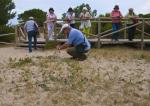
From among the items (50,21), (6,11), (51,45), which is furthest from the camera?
(6,11)

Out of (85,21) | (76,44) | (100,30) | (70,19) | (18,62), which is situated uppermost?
(70,19)

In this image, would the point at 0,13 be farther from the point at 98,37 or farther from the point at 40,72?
the point at 40,72

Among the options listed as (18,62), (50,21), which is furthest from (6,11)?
(18,62)

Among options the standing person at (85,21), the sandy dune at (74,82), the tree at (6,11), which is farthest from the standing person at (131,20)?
the tree at (6,11)

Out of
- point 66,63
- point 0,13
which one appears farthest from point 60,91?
point 0,13

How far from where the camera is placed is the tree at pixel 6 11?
31906mm

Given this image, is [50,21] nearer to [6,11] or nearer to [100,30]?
[100,30]

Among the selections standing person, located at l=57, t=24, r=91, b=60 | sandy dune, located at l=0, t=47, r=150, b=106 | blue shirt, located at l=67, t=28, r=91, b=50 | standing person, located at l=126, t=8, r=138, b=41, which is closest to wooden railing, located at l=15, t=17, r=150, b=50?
standing person, located at l=126, t=8, r=138, b=41

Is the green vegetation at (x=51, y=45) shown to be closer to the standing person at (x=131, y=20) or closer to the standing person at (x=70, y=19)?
the standing person at (x=70, y=19)

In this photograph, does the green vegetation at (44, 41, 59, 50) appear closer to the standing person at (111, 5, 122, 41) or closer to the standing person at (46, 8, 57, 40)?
the standing person at (46, 8, 57, 40)

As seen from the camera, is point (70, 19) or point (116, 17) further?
point (70, 19)

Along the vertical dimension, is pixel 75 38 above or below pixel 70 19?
below

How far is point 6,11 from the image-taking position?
32.4 m

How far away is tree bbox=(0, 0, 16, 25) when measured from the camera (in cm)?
3191
